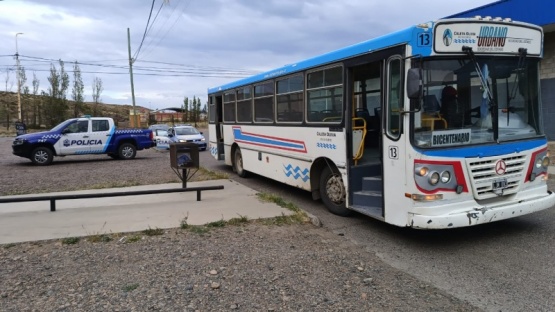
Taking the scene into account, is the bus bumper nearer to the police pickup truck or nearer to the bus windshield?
the bus windshield

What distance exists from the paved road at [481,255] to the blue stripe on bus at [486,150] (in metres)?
1.20

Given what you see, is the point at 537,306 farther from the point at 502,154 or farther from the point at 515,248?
the point at 502,154

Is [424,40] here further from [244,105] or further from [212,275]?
[244,105]

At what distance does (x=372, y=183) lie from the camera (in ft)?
20.7

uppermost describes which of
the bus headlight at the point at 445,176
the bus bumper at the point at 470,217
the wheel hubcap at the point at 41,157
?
the bus headlight at the point at 445,176

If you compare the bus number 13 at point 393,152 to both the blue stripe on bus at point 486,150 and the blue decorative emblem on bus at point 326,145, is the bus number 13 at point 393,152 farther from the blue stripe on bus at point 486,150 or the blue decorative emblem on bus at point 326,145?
the blue decorative emblem on bus at point 326,145

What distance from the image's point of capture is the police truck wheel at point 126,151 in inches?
705

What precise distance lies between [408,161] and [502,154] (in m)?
1.27

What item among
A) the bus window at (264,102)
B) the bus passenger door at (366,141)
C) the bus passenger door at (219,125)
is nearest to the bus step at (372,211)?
the bus passenger door at (366,141)

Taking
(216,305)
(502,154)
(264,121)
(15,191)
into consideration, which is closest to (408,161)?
(502,154)

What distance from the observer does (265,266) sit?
183 inches

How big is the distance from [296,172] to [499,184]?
3922 mm

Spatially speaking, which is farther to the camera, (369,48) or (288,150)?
(288,150)

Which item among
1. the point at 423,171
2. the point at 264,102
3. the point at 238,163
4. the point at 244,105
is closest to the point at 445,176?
the point at 423,171
